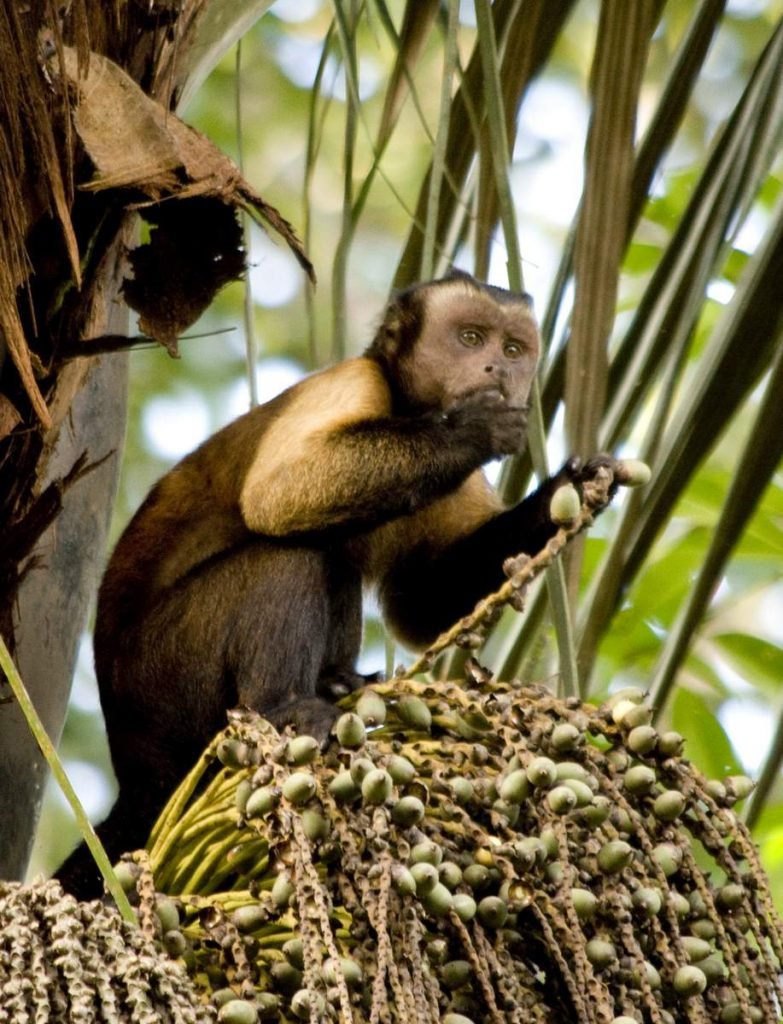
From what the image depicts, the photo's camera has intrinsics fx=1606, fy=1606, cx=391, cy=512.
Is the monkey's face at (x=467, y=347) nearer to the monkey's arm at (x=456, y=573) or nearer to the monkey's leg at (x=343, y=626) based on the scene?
the monkey's arm at (x=456, y=573)

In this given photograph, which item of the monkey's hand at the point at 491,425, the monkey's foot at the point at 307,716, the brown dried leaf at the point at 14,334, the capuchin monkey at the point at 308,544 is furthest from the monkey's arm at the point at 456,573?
the brown dried leaf at the point at 14,334

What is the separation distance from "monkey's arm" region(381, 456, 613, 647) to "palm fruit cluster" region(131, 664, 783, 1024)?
1511 millimetres

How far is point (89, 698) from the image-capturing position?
8.21 metres

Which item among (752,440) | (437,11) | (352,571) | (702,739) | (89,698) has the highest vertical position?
(437,11)

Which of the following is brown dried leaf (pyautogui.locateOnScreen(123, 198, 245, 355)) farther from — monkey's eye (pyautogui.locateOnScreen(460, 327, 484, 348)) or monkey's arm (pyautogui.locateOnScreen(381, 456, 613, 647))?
monkey's eye (pyautogui.locateOnScreen(460, 327, 484, 348))

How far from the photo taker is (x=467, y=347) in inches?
153

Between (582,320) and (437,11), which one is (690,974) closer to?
(582,320)

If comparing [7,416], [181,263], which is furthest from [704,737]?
[7,416]

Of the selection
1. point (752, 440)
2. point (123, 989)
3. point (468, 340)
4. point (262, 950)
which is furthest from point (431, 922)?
point (468, 340)

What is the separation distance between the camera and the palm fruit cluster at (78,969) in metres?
1.43

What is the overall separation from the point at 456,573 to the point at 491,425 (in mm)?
493

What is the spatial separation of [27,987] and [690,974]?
688mm

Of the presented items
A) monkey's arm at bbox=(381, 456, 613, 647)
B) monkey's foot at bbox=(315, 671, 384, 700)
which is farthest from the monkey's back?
monkey's arm at bbox=(381, 456, 613, 647)

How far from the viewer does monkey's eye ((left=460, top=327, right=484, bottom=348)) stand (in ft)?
12.8
